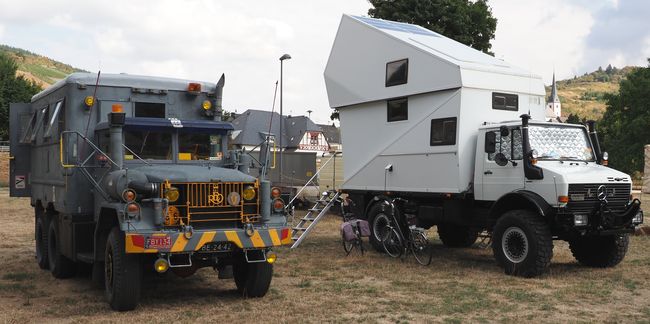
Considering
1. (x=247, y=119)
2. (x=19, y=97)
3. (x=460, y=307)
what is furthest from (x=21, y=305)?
(x=247, y=119)

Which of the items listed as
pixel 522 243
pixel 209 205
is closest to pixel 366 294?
pixel 209 205

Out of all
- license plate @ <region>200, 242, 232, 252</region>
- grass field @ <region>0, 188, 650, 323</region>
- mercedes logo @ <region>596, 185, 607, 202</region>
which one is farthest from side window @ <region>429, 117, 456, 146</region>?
license plate @ <region>200, 242, 232, 252</region>

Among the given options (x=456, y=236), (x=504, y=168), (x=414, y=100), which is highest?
(x=414, y=100)

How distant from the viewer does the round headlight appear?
834 centimetres

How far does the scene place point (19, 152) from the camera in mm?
12781

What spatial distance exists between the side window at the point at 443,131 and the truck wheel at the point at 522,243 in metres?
1.86

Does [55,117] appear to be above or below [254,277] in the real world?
above

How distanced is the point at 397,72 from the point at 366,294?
560 centimetres

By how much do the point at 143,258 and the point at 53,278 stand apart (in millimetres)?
3476

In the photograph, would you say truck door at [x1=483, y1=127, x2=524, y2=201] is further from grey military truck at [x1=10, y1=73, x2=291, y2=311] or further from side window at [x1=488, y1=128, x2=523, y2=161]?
grey military truck at [x1=10, y1=73, x2=291, y2=311]

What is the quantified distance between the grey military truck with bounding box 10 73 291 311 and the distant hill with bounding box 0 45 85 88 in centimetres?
9954

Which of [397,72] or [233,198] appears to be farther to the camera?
[397,72]

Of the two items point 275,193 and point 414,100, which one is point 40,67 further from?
point 275,193

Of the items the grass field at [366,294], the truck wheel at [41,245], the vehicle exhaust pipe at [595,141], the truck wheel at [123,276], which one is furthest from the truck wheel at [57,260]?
the vehicle exhaust pipe at [595,141]
